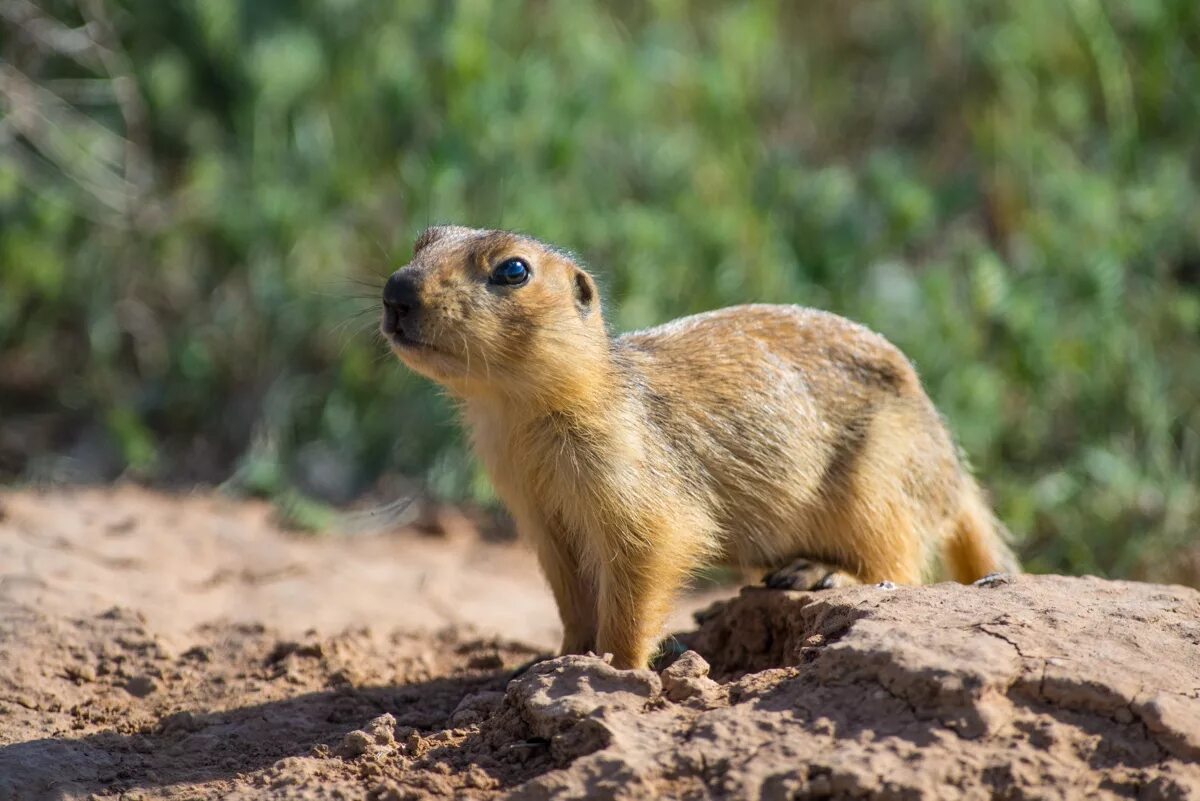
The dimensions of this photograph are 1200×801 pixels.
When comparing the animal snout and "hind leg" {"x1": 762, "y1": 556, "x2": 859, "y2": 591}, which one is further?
"hind leg" {"x1": 762, "y1": 556, "x2": 859, "y2": 591}

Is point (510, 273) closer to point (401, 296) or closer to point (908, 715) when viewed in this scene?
point (401, 296)

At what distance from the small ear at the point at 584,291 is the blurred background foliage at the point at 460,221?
2477 mm

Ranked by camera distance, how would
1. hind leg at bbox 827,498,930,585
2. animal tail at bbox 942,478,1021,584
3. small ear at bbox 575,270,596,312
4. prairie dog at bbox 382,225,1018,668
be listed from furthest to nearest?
1. animal tail at bbox 942,478,1021,584
2. hind leg at bbox 827,498,930,585
3. small ear at bbox 575,270,596,312
4. prairie dog at bbox 382,225,1018,668

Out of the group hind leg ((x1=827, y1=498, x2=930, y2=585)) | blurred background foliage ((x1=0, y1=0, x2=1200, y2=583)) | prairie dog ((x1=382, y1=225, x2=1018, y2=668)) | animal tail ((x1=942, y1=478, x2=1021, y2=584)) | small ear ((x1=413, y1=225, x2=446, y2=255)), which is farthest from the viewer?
blurred background foliage ((x1=0, y1=0, x2=1200, y2=583))

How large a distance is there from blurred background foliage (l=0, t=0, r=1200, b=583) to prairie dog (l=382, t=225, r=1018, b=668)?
227cm

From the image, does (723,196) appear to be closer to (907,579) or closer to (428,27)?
(428,27)

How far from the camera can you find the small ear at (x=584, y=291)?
4.97m

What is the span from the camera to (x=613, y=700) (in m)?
3.65

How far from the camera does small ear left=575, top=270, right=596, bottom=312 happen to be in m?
4.97

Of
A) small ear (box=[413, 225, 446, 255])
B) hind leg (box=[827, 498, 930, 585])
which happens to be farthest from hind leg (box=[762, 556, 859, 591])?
small ear (box=[413, 225, 446, 255])

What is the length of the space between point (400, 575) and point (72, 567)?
5.37ft

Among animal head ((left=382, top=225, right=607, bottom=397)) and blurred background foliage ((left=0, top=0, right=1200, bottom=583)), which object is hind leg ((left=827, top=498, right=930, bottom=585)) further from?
blurred background foliage ((left=0, top=0, right=1200, bottom=583))

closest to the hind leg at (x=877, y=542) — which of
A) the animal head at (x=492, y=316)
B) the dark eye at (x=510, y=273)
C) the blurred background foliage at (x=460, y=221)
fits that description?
the animal head at (x=492, y=316)

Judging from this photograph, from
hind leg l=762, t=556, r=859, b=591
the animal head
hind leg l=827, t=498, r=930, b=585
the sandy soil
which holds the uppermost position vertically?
the animal head
